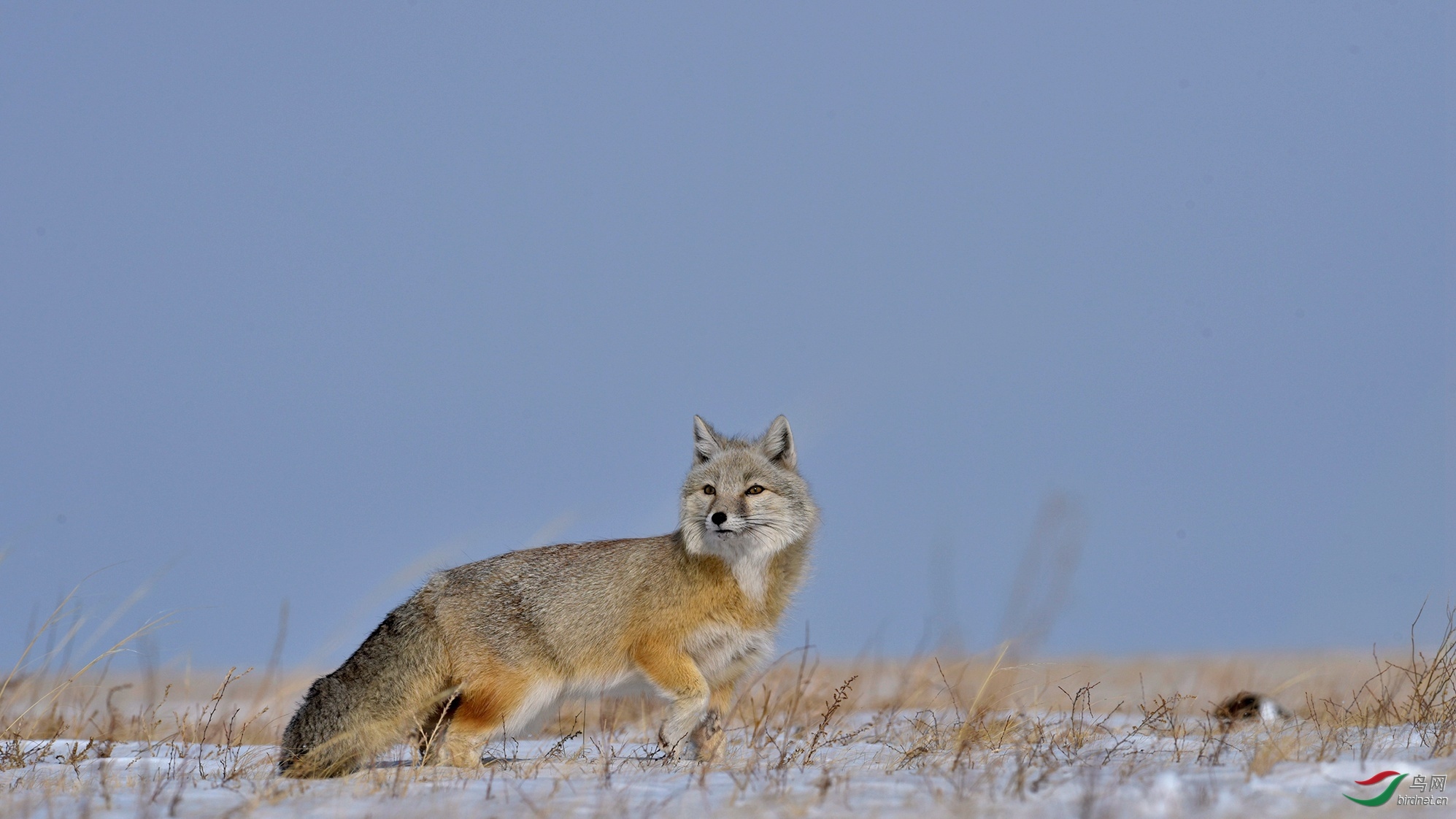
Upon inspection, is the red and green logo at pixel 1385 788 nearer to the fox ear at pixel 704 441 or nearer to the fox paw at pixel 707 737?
the fox paw at pixel 707 737

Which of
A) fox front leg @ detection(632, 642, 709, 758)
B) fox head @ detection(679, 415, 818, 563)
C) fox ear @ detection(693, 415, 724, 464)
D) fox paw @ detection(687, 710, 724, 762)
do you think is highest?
fox ear @ detection(693, 415, 724, 464)

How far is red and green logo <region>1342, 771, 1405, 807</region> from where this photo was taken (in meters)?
5.04

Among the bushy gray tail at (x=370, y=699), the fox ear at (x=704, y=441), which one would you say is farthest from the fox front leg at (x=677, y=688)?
the fox ear at (x=704, y=441)

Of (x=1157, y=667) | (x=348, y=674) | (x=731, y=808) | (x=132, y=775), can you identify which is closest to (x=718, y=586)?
(x=348, y=674)

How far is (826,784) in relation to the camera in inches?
208

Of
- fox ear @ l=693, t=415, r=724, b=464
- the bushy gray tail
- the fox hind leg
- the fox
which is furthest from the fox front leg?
fox ear @ l=693, t=415, r=724, b=464

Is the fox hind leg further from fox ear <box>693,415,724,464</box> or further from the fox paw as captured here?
fox ear <box>693,415,724,464</box>

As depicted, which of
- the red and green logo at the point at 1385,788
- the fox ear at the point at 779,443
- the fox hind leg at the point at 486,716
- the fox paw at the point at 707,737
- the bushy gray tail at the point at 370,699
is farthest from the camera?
the fox ear at the point at 779,443

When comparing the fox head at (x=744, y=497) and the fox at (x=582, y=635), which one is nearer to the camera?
the fox at (x=582, y=635)

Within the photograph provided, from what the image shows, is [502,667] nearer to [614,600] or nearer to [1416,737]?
[614,600]

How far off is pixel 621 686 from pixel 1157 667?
15.5 metres

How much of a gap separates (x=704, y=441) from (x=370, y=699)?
3312 millimetres

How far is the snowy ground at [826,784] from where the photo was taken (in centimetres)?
504

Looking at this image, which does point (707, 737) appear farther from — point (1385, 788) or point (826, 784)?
point (1385, 788)
